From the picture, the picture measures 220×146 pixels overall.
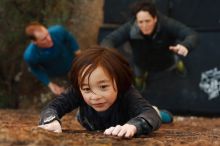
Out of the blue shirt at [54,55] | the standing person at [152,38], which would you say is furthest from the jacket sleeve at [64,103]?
the blue shirt at [54,55]

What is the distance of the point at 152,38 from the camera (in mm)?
4969

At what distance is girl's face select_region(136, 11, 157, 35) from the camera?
14.8ft

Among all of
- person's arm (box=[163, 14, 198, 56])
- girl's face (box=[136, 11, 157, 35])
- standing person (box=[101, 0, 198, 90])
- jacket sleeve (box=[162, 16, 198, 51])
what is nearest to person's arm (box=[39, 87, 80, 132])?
standing person (box=[101, 0, 198, 90])

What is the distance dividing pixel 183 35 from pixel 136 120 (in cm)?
241

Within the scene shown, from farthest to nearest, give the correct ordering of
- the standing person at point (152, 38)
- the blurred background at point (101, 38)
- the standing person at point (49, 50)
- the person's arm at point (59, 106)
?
1. the blurred background at point (101, 38)
2. the standing person at point (49, 50)
3. the standing person at point (152, 38)
4. the person's arm at point (59, 106)

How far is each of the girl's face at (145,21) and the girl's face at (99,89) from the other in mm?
2166

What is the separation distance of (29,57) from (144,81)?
165 cm

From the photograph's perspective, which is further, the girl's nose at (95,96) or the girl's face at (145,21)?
the girl's face at (145,21)

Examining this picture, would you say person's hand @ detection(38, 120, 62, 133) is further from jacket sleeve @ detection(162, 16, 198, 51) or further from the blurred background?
the blurred background

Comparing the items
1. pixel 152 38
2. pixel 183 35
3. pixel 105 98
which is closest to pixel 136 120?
pixel 105 98

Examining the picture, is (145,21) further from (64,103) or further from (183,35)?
(64,103)

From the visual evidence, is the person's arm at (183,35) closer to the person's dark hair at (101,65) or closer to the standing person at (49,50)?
A: the standing person at (49,50)

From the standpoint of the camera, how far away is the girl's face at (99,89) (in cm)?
231

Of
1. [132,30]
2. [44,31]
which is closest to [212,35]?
[132,30]
